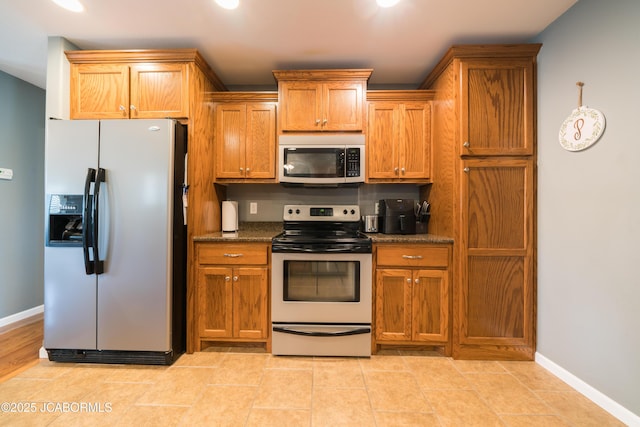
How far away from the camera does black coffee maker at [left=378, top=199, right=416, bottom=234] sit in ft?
8.22

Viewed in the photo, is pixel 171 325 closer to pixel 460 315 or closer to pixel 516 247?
pixel 460 315

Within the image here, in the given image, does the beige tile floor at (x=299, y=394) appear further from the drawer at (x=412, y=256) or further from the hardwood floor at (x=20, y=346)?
the drawer at (x=412, y=256)

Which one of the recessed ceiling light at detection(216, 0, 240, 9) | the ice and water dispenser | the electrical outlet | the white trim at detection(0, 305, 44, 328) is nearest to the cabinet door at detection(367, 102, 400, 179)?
the recessed ceiling light at detection(216, 0, 240, 9)

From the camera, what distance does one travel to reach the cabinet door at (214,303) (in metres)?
2.22

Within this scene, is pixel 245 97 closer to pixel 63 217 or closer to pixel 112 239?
pixel 112 239

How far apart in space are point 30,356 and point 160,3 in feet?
9.41

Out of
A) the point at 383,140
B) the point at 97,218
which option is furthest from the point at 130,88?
the point at 383,140

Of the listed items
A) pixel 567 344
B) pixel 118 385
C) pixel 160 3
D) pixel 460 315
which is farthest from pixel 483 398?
pixel 160 3

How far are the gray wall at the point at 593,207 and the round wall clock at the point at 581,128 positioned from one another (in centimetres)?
4

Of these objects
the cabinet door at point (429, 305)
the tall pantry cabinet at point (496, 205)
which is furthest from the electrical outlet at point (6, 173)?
the tall pantry cabinet at point (496, 205)

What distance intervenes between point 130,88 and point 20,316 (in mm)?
2695

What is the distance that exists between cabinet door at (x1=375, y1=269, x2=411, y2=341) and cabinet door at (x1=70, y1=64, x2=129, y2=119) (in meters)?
2.53

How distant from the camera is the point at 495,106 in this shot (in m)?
2.13

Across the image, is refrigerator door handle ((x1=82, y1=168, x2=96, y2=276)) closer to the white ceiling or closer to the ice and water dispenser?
the ice and water dispenser
